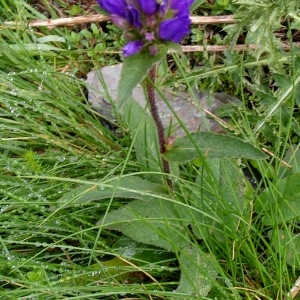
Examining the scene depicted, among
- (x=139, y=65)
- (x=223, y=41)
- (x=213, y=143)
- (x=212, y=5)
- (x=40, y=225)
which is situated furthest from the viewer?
(x=212, y=5)

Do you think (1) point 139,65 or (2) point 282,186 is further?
(2) point 282,186

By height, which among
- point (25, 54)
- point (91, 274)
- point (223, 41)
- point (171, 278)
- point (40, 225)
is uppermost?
point (25, 54)

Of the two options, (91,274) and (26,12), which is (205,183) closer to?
(91,274)

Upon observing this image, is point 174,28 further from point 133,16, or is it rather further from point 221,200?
point 221,200

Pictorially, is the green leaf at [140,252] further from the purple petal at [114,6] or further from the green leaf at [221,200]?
the purple petal at [114,6]

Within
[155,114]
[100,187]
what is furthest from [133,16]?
[100,187]

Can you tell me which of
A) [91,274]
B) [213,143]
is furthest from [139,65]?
[91,274]
